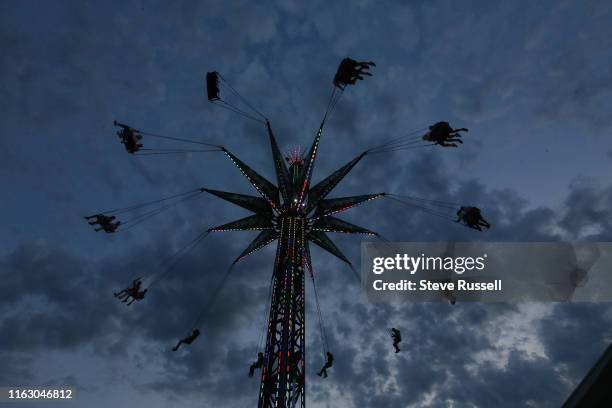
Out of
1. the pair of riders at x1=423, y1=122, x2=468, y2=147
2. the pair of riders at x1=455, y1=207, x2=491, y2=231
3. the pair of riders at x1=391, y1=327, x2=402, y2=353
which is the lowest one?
the pair of riders at x1=391, y1=327, x2=402, y2=353

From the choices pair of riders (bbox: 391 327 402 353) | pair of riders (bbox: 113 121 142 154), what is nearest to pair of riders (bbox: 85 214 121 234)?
pair of riders (bbox: 113 121 142 154)

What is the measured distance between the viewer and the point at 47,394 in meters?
19.0

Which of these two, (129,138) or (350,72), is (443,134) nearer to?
(350,72)

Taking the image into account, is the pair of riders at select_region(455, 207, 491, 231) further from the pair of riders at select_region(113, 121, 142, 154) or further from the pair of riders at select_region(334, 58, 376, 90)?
the pair of riders at select_region(113, 121, 142, 154)

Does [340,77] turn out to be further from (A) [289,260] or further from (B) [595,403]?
(B) [595,403]

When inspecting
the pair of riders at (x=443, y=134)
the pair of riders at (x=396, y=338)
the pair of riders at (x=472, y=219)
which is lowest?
the pair of riders at (x=396, y=338)

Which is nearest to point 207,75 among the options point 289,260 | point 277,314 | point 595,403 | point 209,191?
point 209,191

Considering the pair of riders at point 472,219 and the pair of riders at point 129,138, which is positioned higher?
the pair of riders at point 129,138

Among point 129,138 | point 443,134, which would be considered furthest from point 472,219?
point 129,138

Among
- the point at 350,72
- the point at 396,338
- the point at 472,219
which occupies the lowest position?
the point at 396,338

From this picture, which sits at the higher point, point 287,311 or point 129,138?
point 129,138

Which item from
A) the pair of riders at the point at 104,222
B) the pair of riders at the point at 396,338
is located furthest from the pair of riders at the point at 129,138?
the pair of riders at the point at 396,338

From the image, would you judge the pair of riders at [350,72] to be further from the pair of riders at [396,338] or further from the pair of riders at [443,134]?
the pair of riders at [396,338]

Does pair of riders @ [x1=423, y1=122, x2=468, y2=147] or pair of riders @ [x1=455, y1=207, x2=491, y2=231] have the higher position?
pair of riders @ [x1=423, y1=122, x2=468, y2=147]
